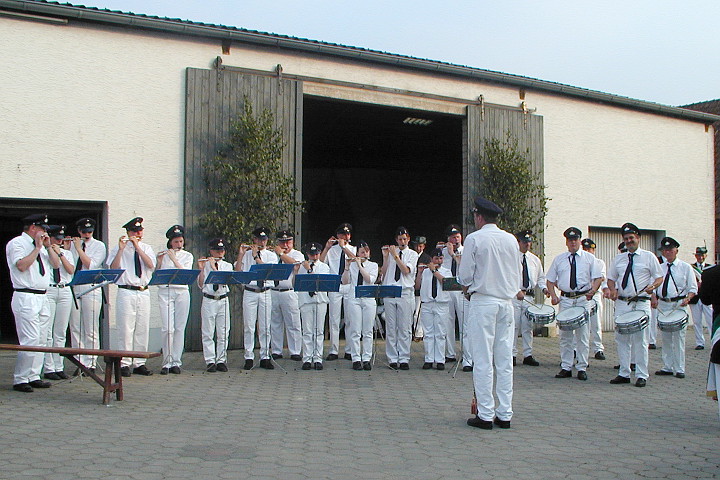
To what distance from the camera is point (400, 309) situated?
12.2 m

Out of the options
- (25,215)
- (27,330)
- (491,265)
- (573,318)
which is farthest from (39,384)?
(573,318)

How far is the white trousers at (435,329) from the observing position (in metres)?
12.0

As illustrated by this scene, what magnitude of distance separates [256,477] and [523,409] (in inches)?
156

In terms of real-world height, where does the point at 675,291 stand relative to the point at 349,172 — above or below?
below

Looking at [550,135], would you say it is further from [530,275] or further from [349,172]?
[349,172]

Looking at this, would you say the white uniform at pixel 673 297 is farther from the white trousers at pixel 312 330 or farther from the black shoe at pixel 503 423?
the white trousers at pixel 312 330

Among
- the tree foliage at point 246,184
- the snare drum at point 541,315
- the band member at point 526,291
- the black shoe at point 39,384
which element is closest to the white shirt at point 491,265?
the snare drum at point 541,315

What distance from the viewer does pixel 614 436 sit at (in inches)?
283

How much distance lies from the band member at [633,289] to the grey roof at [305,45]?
21.6 feet

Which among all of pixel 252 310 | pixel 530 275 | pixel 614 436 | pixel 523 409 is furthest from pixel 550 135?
pixel 614 436

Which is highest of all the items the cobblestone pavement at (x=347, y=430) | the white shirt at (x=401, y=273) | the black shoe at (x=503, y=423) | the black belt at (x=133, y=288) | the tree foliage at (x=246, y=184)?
the tree foliage at (x=246, y=184)

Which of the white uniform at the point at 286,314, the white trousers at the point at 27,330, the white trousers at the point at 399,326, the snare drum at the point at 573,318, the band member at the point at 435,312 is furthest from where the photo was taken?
the white uniform at the point at 286,314

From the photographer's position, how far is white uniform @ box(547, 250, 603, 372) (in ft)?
36.2

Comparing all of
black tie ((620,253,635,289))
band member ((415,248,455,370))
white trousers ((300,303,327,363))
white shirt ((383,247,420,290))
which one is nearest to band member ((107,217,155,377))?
white trousers ((300,303,327,363))
